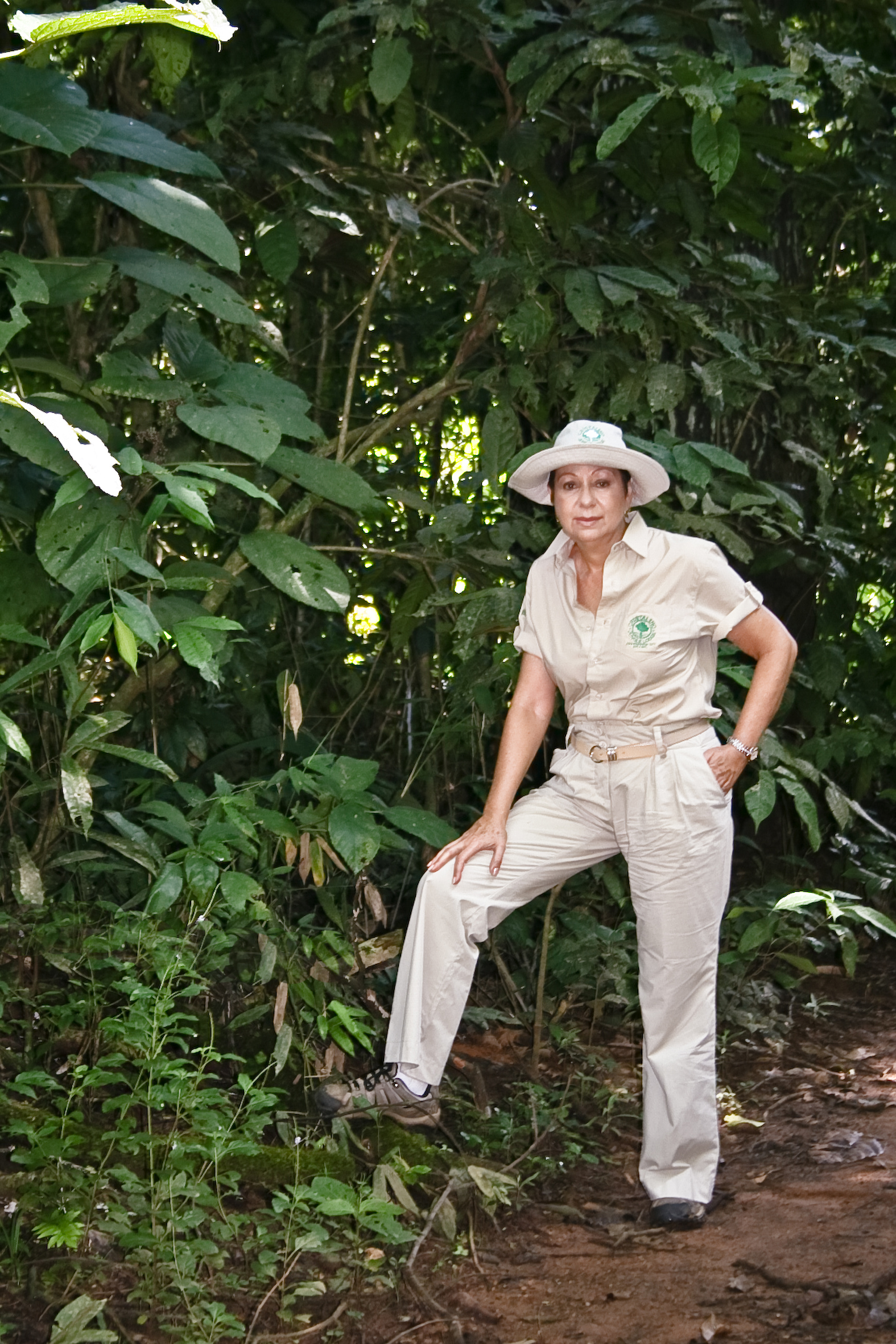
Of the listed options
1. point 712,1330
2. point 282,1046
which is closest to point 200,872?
point 282,1046

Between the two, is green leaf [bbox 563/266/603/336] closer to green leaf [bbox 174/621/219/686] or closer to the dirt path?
green leaf [bbox 174/621/219/686]

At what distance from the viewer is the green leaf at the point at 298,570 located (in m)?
2.93

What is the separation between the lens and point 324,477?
3094 mm

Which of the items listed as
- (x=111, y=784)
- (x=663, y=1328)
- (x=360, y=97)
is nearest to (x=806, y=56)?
(x=360, y=97)

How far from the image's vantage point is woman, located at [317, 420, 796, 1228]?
9.94 ft

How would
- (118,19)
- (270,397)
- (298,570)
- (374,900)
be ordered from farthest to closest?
→ (374,900) → (270,397) → (298,570) → (118,19)

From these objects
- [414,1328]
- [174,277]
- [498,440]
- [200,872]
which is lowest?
[414,1328]

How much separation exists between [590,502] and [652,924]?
3.16 ft

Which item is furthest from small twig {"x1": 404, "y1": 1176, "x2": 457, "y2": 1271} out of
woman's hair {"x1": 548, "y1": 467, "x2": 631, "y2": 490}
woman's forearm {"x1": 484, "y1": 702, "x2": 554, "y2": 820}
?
woman's hair {"x1": 548, "y1": 467, "x2": 631, "y2": 490}

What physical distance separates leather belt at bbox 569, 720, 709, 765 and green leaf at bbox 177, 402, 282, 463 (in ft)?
3.26

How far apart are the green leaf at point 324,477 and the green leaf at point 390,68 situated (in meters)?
1.09

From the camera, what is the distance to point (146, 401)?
12.9 ft

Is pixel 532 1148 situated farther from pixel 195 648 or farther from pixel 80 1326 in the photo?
pixel 195 648

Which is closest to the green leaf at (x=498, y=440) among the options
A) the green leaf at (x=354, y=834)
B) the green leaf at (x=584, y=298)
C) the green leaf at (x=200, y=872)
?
the green leaf at (x=584, y=298)
